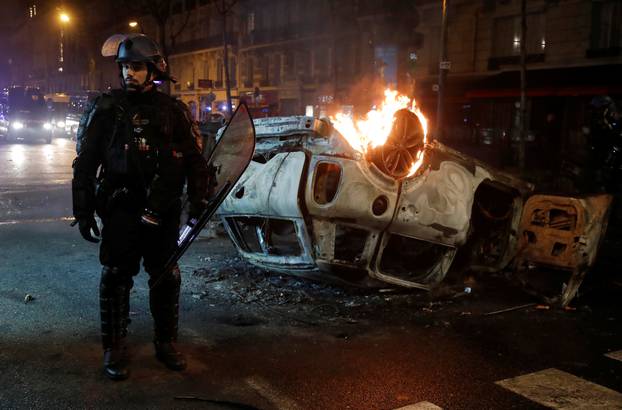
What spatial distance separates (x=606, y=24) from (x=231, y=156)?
2434 cm

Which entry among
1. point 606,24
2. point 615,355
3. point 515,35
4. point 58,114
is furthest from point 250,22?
point 615,355

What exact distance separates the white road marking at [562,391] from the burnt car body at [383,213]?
1699 millimetres

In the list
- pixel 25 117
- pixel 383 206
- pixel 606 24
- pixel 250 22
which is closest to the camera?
pixel 383 206

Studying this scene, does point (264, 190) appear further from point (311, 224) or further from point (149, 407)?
point (149, 407)

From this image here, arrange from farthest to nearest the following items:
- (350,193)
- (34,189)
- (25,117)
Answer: (25,117), (34,189), (350,193)

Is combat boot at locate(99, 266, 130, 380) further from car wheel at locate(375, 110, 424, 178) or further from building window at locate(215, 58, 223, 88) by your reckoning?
building window at locate(215, 58, 223, 88)

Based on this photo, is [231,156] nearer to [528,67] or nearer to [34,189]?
[34,189]

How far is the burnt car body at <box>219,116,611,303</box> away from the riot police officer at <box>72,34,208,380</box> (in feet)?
4.87

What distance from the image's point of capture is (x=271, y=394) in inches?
139

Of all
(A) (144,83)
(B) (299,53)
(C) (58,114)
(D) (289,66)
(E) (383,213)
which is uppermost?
(B) (299,53)

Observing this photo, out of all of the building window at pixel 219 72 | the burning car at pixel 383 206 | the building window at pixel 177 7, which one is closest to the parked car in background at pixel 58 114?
the building window at pixel 219 72

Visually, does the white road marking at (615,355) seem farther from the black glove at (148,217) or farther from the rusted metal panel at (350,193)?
the black glove at (148,217)

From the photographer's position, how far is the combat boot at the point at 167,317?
3.82 meters

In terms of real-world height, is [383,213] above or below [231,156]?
below
